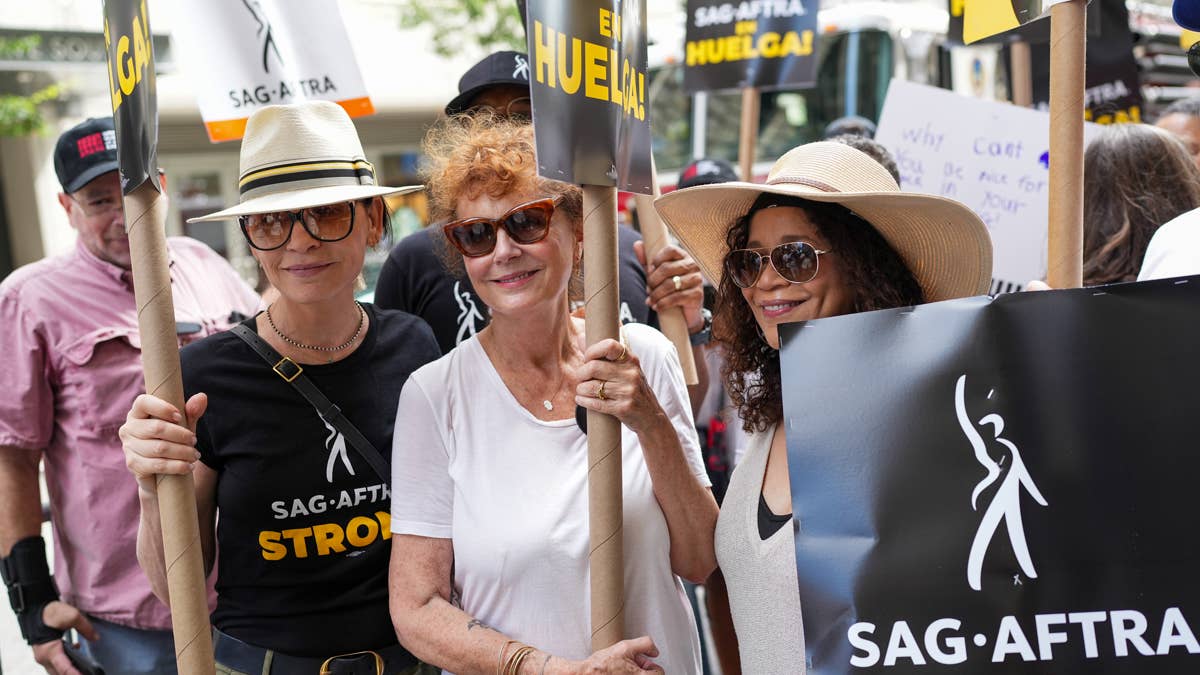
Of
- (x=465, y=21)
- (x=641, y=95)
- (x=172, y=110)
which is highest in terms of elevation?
(x=465, y=21)

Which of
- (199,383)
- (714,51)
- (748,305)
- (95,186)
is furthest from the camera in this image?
(714,51)

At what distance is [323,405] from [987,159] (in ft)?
9.40

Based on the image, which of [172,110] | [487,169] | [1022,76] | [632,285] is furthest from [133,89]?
[172,110]

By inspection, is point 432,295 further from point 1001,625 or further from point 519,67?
point 1001,625

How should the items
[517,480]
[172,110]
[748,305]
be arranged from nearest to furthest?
1. [517,480]
2. [748,305]
3. [172,110]

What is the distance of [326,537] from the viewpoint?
7.64ft

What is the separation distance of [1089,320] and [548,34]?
0.89m

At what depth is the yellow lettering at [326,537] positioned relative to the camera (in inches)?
91.7

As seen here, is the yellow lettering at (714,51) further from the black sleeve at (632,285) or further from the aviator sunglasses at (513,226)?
the aviator sunglasses at (513,226)

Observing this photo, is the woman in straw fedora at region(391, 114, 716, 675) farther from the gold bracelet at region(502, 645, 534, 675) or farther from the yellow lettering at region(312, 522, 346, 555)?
the yellow lettering at region(312, 522, 346, 555)

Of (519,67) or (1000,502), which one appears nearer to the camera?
(1000,502)

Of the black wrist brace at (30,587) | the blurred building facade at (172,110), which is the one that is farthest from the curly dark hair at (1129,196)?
the blurred building facade at (172,110)

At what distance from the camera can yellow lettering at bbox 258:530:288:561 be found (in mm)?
2316

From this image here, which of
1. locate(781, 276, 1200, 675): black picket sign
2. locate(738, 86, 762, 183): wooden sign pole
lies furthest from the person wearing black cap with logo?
locate(738, 86, 762, 183): wooden sign pole
